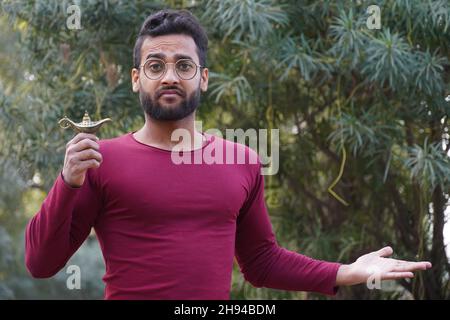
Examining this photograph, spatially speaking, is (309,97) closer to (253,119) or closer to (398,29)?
(253,119)

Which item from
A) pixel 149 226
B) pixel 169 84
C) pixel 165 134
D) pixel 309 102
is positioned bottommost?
pixel 149 226

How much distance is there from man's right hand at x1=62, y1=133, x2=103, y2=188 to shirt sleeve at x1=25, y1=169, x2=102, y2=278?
4 cm

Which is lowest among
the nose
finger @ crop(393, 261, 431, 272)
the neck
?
finger @ crop(393, 261, 431, 272)

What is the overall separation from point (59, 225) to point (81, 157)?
187 millimetres

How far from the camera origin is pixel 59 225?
1.97m

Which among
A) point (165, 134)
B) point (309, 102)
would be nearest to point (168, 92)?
point (165, 134)

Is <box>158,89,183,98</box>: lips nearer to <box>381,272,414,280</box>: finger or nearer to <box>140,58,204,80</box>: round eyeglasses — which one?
<box>140,58,204,80</box>: round eyeglasses

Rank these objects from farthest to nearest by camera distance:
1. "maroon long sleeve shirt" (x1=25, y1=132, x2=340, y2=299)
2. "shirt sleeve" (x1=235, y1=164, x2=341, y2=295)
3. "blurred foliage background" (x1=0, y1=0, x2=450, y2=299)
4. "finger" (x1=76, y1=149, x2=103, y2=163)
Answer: "blurred foliage background" (x1=0, y1=0, x2=450, y2=299) → "shirt sleeve" (x1=235, y1=164, x2=341, y2=295) → "maroon long sleeve shirt" (x1=25, y1=132, x2=340, y2=299) → "finger" (x1=76, y1=149, x2=103, y2=163)

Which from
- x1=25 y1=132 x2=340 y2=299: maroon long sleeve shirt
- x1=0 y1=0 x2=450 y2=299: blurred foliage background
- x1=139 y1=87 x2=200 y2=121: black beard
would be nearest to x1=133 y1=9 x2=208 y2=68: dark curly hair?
x1=139 y1=87 x2=200 y2=121: black beard

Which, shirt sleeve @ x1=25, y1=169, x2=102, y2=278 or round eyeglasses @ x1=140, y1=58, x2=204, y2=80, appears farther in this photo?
round eyeglasses @ x1=140, y1=58, x2=204, y2=80

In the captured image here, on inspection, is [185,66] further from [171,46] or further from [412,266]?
[412,266]

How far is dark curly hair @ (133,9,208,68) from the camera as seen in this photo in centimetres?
221

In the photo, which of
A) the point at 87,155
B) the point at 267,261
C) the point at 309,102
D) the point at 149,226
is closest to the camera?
the point at 87,155

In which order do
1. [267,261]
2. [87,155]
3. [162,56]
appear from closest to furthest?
[87,155] → [162,56] → [267,261]
